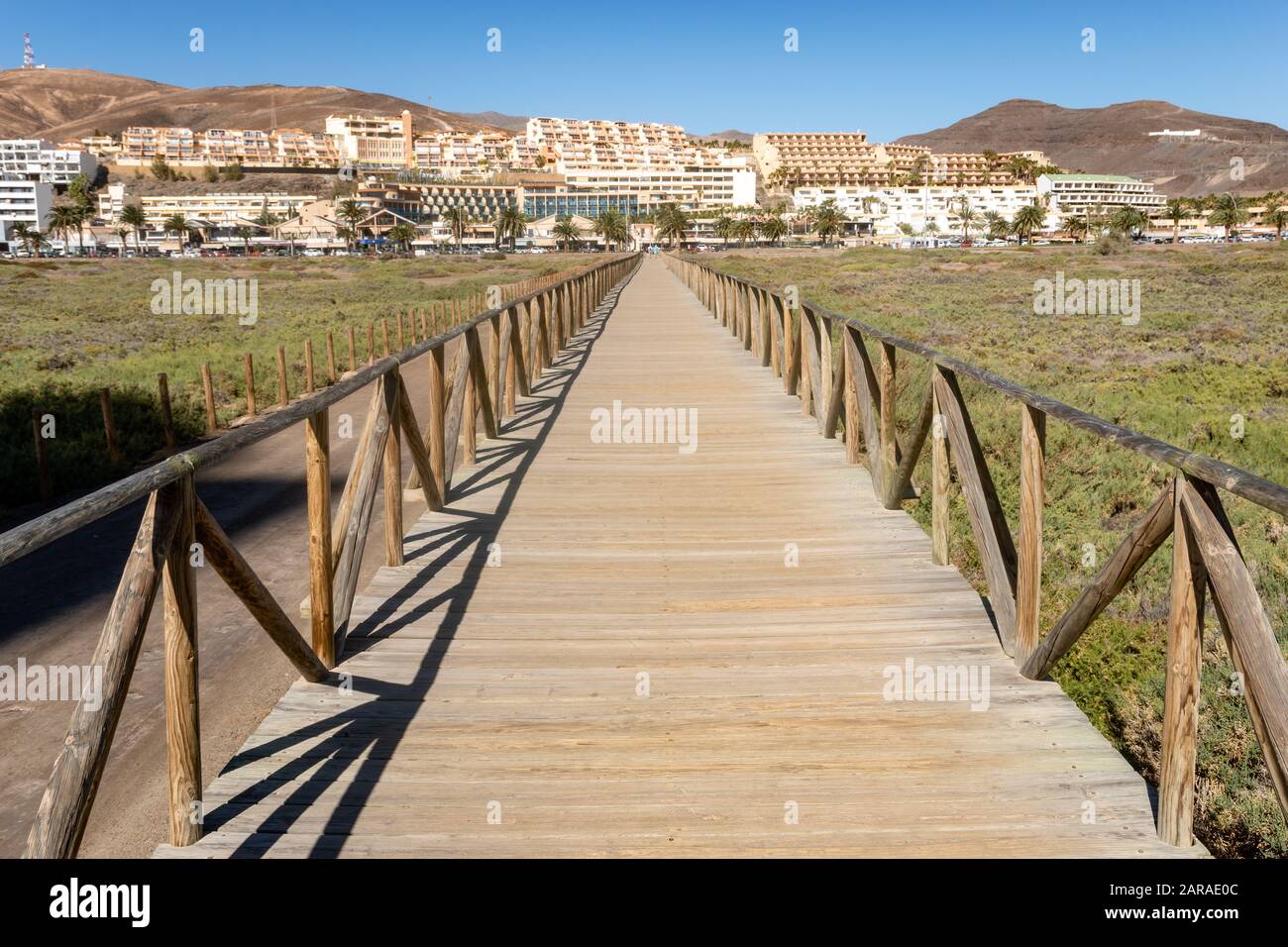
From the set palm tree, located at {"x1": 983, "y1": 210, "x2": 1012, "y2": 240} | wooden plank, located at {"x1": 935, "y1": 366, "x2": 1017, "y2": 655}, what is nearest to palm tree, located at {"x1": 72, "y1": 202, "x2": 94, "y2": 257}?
palm tree, located at {"x1": 983, "y1": 210, "x2": 1012, "y2": 240}

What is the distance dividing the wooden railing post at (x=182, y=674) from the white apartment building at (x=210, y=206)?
176951 millimetres

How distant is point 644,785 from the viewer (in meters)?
3.33

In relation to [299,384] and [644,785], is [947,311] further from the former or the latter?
[644,785]

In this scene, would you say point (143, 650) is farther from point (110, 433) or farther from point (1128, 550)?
point (110, 433)

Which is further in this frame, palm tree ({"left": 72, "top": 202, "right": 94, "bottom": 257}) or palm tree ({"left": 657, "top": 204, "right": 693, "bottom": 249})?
palm tree ({"left": 657, "top": 204, "right": 693, "bottom": 249})

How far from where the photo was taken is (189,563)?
2967mm

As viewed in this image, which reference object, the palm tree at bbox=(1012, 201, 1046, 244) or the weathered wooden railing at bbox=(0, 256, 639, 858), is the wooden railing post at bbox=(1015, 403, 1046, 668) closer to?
the weathered wooden railing at bbox=(0, 256, 639, 858)

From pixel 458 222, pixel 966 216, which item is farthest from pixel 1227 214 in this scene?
pixel 458 222

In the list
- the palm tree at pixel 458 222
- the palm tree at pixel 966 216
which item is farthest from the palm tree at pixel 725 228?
the palm tree at pixel 458 222

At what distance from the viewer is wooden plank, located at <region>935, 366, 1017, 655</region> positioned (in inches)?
171

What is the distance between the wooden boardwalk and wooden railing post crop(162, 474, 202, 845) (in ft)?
0.48

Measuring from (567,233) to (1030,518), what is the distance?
475 ft

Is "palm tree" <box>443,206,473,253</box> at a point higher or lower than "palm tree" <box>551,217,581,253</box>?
higher
